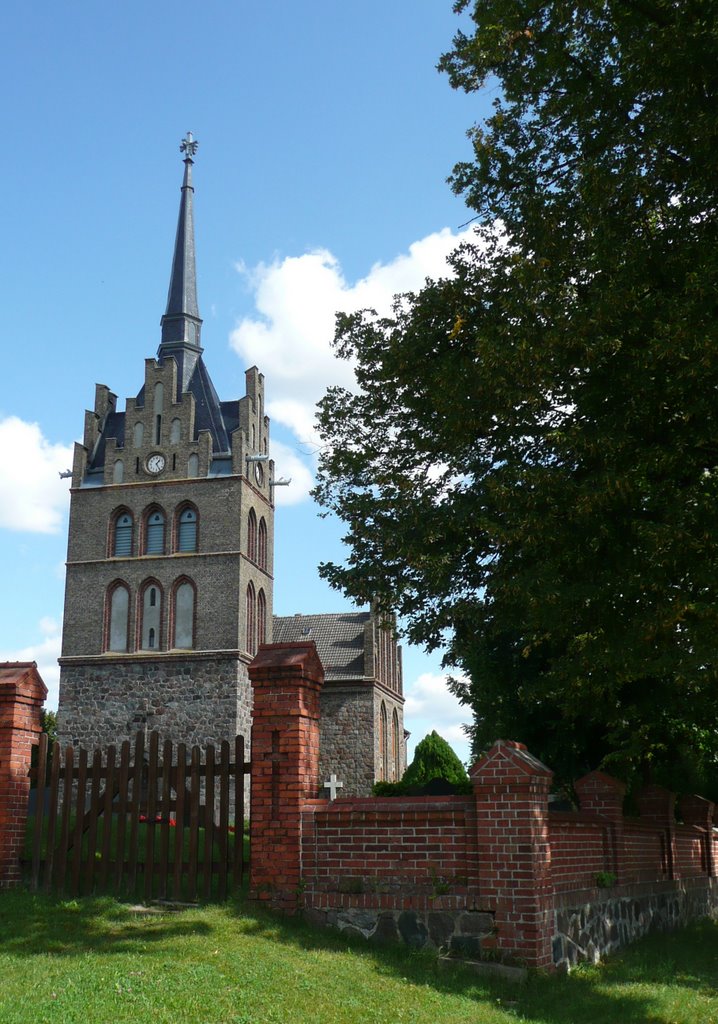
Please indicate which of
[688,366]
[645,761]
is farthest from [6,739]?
[645,761]

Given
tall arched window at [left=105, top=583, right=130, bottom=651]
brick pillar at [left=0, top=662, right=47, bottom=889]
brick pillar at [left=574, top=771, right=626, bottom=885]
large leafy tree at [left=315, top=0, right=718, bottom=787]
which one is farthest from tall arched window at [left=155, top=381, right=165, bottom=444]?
brick pillar at [left=574, top=771, right=626, bottom=885]

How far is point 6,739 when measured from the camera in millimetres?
11000

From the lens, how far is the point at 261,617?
128 ft

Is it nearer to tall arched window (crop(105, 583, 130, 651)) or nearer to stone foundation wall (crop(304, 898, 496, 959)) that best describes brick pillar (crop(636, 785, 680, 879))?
stone foundation wall (crop(304, 898, 496, 959))

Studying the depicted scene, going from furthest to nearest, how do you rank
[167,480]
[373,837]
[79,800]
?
[167,480] → [79,800] → [373,837]

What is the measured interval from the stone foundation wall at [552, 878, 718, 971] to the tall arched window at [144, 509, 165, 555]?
25474mm

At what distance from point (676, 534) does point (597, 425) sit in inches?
73.4

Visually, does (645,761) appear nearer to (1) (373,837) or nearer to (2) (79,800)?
(1) (373,837)

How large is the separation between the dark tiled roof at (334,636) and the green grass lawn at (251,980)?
105 ft

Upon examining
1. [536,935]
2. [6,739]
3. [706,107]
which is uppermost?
[706,107]

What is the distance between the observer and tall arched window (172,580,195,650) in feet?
120

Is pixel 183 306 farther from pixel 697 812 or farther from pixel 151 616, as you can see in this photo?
pixel 697 812

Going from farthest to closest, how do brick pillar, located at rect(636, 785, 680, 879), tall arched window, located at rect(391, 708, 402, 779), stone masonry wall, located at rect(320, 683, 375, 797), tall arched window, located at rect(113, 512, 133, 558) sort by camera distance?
tall arched window, located at rect(391, 708, 402, 779), stone masonry wall, located at rect(320, 683, 375, 797), tall arched window, located at rect(113, 512, 133, 558), brick pillar, located at rect(636, 785, 680, 879)

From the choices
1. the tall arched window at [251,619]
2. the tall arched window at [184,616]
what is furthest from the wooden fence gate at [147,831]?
the tall arched window at [251,619]
